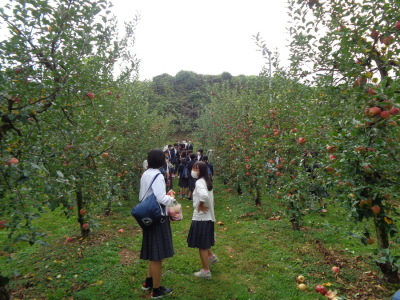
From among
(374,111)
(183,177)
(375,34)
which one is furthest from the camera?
(183,177)

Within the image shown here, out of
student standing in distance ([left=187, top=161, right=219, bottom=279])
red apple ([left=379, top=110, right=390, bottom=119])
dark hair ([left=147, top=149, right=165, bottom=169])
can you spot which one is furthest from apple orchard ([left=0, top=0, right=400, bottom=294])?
student standing in distance ([left=187, top=161, right=219, bottom=279])

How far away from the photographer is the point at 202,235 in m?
4.33

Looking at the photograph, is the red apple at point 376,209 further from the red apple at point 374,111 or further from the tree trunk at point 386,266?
the tree trunk at point 386,266

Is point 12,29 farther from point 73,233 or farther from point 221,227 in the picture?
point 221,227

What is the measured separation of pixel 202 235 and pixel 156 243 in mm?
852

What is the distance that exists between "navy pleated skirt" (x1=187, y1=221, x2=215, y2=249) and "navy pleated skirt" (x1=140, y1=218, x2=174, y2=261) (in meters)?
0.63

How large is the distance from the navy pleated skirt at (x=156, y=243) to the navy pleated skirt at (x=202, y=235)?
627 mm

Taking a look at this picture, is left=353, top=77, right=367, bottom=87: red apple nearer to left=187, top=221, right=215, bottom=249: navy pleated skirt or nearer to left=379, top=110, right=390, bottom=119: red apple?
left=379, top=110, right=390, bottom=119: red apple

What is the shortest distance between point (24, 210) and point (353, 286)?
13.3 ft

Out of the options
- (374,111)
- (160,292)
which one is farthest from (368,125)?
(160,292)

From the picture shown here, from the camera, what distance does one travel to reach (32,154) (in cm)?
250

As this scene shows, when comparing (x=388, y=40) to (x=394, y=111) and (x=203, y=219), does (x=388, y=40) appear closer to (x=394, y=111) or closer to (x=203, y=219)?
(x=394, y=111)

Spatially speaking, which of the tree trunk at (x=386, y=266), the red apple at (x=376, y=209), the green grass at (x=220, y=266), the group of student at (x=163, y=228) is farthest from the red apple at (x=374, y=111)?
the group of student at (x=163, y=228)

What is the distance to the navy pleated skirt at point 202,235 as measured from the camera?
432 cm
